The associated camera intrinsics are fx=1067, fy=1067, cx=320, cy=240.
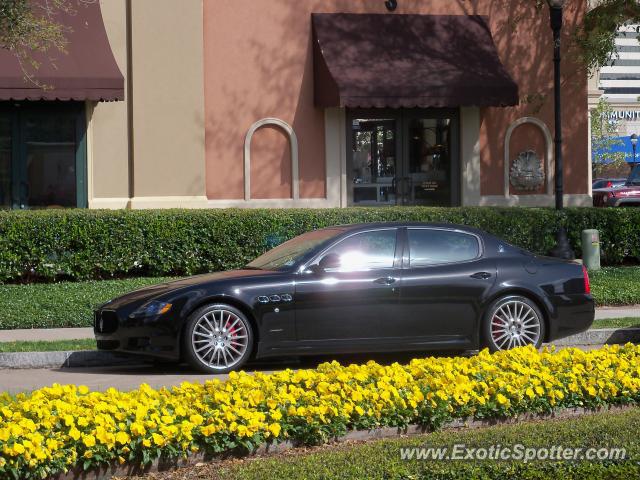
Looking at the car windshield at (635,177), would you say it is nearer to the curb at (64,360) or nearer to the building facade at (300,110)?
the building facade at (300,110)

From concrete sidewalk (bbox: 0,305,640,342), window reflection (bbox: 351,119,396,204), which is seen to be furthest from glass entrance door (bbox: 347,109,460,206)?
concrete sidewalk (bbox: 0,305,640,342)

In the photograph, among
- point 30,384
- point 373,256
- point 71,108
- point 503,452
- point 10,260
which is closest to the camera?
point 503,452

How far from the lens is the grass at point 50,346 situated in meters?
11.5

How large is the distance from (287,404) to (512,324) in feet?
15.2

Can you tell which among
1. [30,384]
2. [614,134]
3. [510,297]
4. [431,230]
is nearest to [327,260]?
[431,230]

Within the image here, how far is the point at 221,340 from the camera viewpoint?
10.3 m

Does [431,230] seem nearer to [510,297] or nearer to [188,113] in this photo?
[510,297]

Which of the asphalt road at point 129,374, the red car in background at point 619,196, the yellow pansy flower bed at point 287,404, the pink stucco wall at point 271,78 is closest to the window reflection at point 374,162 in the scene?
the pink stucco wall at point 271,78

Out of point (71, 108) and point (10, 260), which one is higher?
point (71, 108)

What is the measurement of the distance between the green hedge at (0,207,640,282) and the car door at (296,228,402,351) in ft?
23.1

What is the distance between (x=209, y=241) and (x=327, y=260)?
723 cm

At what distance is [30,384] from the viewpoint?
10086 mm

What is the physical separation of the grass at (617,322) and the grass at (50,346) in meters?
6.05

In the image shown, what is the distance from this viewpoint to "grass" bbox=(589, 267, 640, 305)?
15773 millimetres
